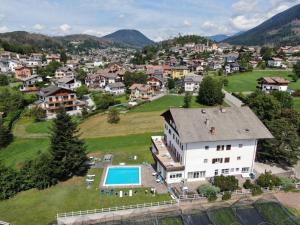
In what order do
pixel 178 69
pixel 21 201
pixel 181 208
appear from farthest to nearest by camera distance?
pixel 178 69 → pixel 21 201 → pixel 181 208

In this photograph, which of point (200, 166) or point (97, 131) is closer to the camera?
point (200, 166)

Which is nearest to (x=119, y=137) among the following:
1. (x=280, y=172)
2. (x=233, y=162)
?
(x=233, y=162)

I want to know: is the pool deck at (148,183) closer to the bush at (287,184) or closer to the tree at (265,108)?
the bush at (287,184)

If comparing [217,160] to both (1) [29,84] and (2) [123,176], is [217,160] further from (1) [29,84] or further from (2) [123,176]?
(1) [29,84]

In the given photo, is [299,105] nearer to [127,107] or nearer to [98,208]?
[127,107]

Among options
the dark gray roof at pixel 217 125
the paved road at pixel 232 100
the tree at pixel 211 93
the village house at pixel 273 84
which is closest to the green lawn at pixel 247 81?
the village house at pixel 273 84

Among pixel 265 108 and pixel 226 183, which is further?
pixel 265 108

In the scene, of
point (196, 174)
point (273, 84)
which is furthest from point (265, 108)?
point (273, 84)

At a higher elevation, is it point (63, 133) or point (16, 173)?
point (63, 133)
